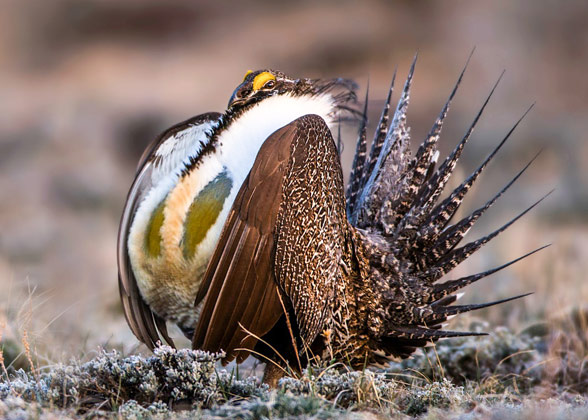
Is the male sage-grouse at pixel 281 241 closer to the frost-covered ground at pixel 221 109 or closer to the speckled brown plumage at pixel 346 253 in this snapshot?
the speckled brown plumage at pixel 346 253

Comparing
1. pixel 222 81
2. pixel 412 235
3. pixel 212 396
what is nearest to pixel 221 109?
pixel 222 81

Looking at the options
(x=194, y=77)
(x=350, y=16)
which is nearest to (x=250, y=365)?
(x=194, y=77)

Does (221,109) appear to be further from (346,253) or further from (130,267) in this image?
(346,253)

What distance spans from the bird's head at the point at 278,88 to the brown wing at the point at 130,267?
6.3 inches

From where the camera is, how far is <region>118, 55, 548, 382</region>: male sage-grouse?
2760 mm

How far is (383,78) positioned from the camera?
14453mm

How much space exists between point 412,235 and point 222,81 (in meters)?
11.3

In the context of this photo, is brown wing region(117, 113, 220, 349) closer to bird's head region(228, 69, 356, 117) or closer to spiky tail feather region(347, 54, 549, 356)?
bird's head region(228, 69, 356, 117)

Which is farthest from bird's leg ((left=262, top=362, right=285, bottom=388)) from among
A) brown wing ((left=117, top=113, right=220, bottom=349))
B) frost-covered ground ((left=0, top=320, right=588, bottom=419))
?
brown wing ((left=117, top=113, right=220, bottom=349))

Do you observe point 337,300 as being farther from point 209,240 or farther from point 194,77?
point 194,77

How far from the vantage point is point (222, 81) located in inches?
561

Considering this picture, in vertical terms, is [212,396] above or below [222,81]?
below

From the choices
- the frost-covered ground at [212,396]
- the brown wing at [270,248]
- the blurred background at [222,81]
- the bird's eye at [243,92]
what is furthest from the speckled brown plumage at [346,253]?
the blurred background at [222,81]

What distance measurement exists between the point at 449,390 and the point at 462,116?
35.9ft
